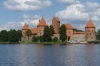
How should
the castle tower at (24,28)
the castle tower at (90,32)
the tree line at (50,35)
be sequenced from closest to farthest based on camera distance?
the tree line at (50,35) < the castle tower at (90,32) < the castle tower at (24,28)

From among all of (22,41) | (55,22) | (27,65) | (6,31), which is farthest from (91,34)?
(27,65)

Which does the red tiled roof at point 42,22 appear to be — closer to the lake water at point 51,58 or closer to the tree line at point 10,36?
the tree line at point 10,36

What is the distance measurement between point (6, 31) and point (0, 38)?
5.29 metres

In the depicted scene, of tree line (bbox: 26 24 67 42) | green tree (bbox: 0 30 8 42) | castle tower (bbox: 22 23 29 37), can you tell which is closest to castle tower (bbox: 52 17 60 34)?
Result: tree line (bbox: 26 24 67 42)

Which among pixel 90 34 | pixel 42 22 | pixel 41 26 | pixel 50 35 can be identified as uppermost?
pixel 42 22

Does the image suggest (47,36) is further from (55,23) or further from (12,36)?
(12,36)

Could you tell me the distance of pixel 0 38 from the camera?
373ft

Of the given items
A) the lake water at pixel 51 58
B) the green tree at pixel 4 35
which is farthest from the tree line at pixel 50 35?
the lake water at pixel 51 58

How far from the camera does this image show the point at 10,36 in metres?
99.7

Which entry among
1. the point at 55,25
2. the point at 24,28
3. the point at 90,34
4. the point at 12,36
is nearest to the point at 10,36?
the point at 12,36

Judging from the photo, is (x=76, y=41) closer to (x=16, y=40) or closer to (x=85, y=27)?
(x=85, y=27)

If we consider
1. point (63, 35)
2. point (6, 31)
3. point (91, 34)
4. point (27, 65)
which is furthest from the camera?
point (6, 31)

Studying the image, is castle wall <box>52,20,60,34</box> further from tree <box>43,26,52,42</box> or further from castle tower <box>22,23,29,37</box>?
castle tower <box>22,23,29,37</box>

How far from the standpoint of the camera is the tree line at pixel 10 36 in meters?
100
